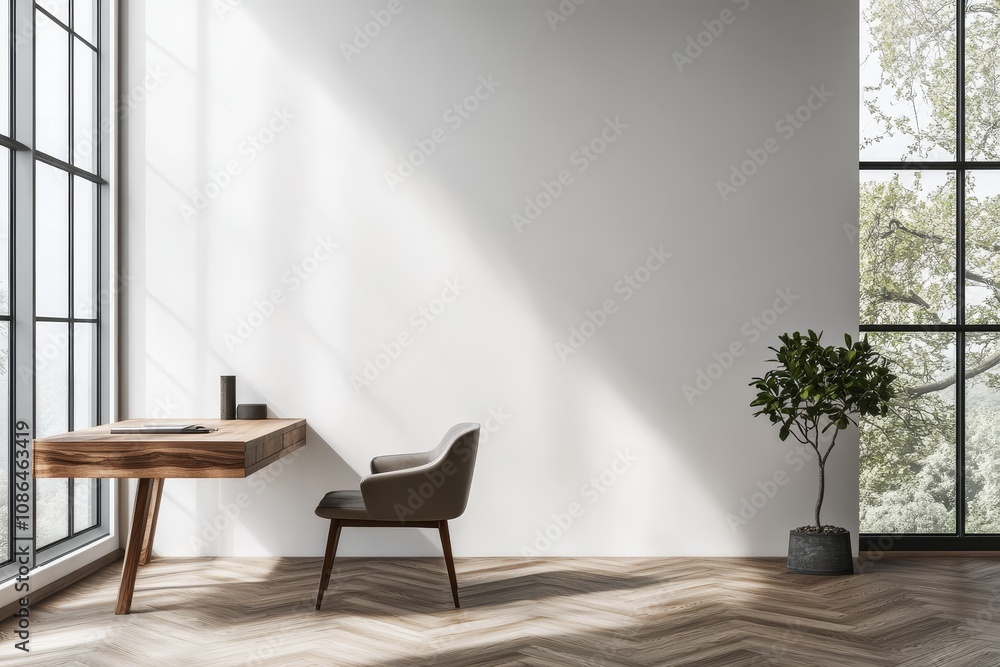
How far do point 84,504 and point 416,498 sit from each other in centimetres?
212

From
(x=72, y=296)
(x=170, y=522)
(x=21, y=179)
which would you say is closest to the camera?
(x=21, y=179)

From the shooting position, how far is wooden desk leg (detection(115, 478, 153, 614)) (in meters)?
3.35

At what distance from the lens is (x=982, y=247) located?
15.6 ft

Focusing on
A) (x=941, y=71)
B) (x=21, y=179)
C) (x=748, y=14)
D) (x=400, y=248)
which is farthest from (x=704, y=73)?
(x=21, y=179)

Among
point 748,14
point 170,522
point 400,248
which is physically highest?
point 748,14

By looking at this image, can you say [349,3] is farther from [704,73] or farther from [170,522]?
[170,522]

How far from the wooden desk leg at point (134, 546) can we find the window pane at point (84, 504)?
36.3 inches

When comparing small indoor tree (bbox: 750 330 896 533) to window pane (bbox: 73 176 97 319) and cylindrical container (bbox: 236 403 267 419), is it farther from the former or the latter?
window pane (bbox: 73 176 97 319)

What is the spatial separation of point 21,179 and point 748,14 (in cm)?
396

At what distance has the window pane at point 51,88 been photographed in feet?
12.6

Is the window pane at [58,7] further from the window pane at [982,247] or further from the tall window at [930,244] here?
the window pane at [982,247]

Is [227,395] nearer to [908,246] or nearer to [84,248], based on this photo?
[84,248]

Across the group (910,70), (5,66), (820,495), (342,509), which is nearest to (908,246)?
(910,70)

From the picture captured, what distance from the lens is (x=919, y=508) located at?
4699mm
